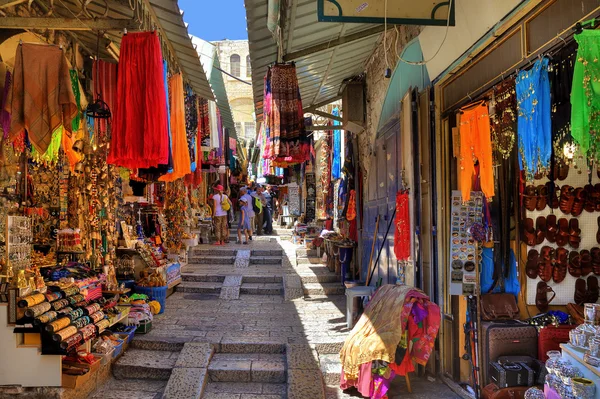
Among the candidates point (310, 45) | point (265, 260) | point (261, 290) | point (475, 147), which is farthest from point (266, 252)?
point (475, 147)

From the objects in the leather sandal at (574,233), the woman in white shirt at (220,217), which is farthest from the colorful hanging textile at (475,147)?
the woman in white shirt at (220,217)

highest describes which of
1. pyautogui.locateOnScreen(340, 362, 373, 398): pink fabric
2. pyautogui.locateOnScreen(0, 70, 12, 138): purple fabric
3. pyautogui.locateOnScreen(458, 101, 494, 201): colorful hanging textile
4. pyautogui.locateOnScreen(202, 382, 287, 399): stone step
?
pyautogui.locateOnScreen(0, 70, 12, 138): purple fabric

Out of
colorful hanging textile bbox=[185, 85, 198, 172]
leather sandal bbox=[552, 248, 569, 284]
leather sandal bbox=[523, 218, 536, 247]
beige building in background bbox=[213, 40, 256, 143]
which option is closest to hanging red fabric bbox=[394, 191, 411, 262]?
leather sandal bbox=[523, 218, 536, 247]

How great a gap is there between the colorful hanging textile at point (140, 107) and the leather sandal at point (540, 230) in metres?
3.65

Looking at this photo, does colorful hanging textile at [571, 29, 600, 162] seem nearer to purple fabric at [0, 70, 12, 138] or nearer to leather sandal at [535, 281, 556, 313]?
leather sandal at [535, 281, 556, 313]

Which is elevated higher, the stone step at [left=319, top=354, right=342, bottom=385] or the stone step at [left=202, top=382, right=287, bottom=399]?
the stone step at [left=319, top=354, right=342, bottom=385]

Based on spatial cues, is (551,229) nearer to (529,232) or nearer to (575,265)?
(529,232)

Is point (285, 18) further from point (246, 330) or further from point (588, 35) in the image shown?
point (246, 330)

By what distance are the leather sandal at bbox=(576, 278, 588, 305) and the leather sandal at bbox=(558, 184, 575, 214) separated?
712mm

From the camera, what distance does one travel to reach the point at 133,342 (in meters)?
5.86

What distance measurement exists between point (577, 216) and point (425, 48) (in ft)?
7.71

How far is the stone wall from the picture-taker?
20.2 ft

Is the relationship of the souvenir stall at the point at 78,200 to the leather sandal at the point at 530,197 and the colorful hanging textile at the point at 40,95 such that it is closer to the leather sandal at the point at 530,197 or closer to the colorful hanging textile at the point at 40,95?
the colorful hanging textile at the point at 40,95

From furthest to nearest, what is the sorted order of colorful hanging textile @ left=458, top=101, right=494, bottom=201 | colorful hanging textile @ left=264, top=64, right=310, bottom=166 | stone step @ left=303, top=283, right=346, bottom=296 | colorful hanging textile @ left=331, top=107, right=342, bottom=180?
colorful hanging textile @ left=331, top=107, right=342, bottom=180
stone step @ left=303, top=283, right=346, bottom=296
colorful hanging textile @ left=264, top=64, right=310, bottom=166
colorful hanging textile @ left=458, top=101, right=494, bottom=201
